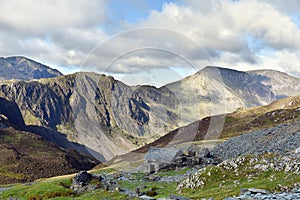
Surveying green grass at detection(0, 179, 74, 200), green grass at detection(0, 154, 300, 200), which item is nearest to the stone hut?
green grass at detection(0, 154, 300, 200)

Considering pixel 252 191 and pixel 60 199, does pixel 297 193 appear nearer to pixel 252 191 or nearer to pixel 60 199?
pixel 252 191

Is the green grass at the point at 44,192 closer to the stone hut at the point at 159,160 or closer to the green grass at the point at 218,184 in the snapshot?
the green grass at the point at 218,184

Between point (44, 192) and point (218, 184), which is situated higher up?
point (44, 192)

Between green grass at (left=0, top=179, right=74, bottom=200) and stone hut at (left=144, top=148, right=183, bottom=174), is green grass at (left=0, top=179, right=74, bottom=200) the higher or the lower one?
the lower one

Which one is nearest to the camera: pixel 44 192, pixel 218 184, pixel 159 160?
pixel 218 184

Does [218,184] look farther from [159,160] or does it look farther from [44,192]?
[44,192]

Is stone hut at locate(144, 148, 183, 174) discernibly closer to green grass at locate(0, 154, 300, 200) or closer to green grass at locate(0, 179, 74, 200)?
green grass at locate(0, 154, 300, 200)

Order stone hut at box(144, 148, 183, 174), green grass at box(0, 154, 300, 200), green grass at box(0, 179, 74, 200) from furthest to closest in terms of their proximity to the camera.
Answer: stone hut at box(144, 148, 183, 174), green grass at box(0, 179, 74, 200), green grass at box(0, 154, 300, 200)

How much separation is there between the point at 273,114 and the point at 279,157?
162017 mm

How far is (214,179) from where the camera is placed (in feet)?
153

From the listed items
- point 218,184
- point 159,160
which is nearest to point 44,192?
point 159,160

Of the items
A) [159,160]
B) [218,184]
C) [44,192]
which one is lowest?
[218,184]

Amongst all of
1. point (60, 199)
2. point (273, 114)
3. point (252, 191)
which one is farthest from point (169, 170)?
point (273, 114)

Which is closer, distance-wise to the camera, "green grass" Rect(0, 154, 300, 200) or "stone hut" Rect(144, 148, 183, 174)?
"green grass" Rect(0, 154, 300, 200)
